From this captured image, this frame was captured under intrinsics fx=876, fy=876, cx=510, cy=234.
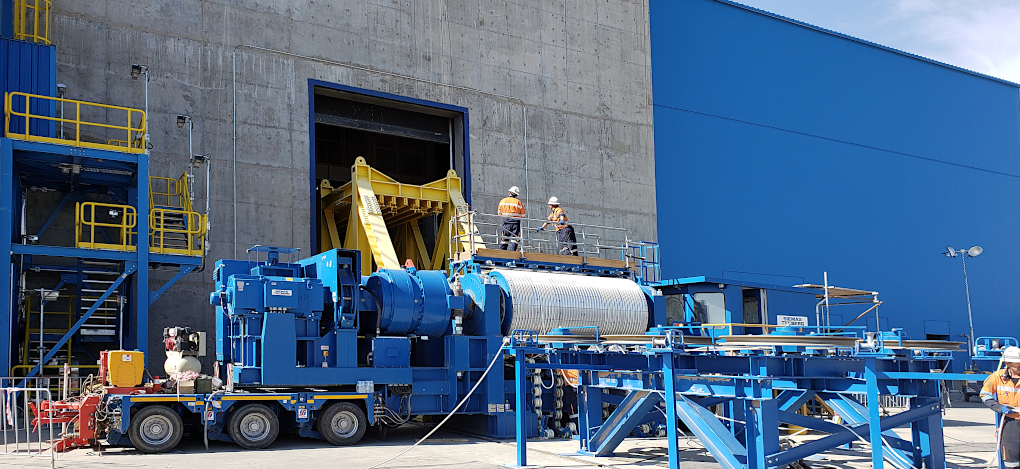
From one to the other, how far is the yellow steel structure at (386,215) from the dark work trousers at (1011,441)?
12.7m

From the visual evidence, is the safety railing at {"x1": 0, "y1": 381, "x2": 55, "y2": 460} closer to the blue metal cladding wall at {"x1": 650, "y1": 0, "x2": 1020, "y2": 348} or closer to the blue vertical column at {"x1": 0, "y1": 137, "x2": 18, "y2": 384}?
the blue vertical column at {"x1": 0, "y1": 137, "x2": 18, "y2": 384}

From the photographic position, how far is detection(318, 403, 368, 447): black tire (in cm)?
1664

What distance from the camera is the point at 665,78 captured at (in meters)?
32.5

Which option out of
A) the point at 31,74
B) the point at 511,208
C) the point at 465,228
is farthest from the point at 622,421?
the point at 31,74

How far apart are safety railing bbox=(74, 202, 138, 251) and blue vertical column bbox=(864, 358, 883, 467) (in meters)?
14.9

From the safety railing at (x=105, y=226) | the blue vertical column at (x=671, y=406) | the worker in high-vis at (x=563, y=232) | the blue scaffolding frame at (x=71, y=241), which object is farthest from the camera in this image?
the worker in high-vis at (x=563, y=232)

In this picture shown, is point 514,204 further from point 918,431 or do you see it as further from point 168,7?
point 918,431

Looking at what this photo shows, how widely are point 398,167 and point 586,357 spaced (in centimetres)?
2334

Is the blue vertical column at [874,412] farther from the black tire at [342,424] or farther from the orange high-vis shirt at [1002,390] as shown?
the black tire at [342,424]

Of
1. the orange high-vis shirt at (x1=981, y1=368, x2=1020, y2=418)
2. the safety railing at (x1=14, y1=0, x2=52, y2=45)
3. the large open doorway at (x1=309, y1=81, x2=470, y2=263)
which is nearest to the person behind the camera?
the orange high-vis shirt at (x1=981, y1=368, x2=1020, y2=418)

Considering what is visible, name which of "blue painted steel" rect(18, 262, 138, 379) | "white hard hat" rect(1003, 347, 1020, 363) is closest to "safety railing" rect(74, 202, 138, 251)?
"blue painted steel" rect(18, 262, 138, 379)

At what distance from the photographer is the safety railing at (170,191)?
2078cm

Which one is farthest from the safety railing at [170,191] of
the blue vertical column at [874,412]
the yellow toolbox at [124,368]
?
the blue vertical column at [874,412]

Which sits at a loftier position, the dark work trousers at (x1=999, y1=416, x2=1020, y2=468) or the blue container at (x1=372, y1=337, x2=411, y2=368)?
the blue container at (x1=372, y1=337, x2=411, y2=368)
